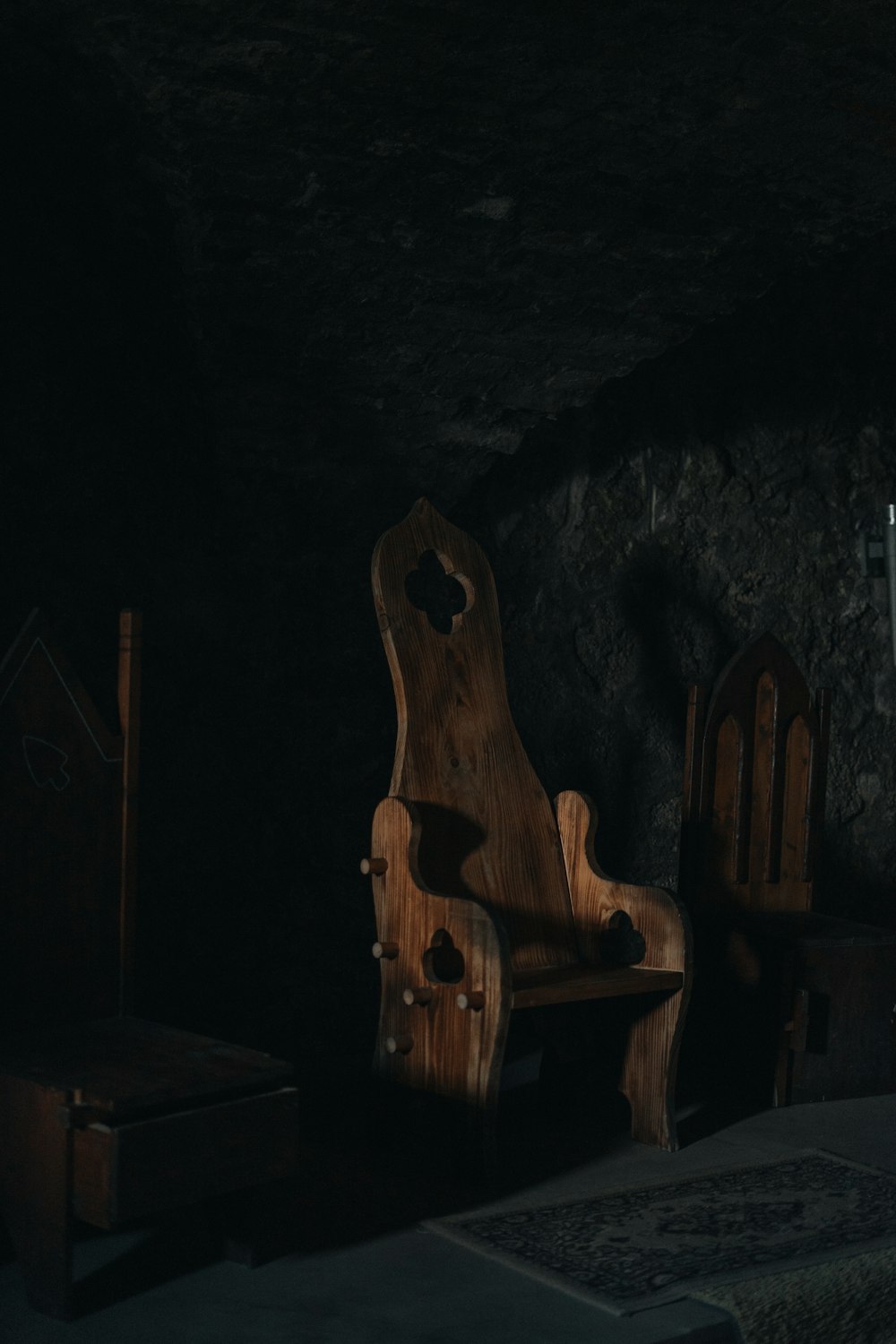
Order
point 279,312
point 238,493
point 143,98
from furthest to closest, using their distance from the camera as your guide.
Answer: point 238,493, point 279,312, point 143,98

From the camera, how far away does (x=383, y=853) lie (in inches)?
131

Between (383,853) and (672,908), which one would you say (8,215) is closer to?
(383,853)

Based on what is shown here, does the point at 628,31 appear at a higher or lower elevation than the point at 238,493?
higher

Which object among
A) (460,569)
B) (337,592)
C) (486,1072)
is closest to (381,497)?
(337,592)

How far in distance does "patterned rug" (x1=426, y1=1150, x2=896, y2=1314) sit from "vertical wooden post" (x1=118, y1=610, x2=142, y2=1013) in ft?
2.52

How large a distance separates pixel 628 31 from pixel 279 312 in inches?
40.2

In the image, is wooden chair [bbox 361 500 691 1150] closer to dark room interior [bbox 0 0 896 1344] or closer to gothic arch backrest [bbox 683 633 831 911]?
dark room interior [bbox 0 0 896 1344]

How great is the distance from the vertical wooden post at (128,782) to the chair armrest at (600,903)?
1.13 m

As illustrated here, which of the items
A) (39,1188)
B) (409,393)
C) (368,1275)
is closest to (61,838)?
(39,1188)

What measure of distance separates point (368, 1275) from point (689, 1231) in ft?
2.04

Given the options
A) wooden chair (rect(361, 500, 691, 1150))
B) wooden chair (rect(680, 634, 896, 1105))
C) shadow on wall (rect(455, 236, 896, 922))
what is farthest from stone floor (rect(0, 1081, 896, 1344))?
shadow on wall (rect(455, 236, 896, 922))

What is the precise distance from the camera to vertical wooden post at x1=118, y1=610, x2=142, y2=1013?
300cm

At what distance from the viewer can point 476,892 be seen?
357 centimetres

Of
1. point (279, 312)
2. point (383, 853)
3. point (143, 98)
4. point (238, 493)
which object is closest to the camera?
point (143, 98)
